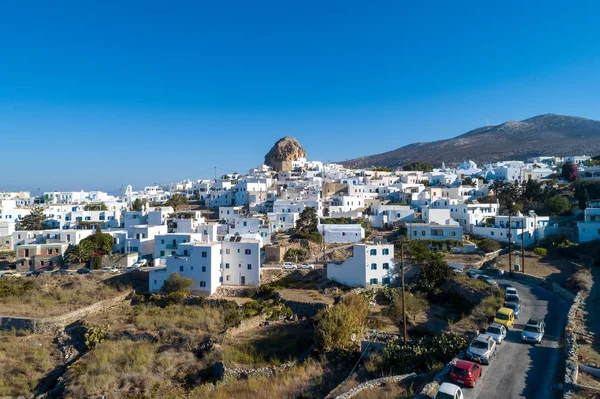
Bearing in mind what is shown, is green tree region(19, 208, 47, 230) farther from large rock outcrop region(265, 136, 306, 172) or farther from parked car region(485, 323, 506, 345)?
large rock outcrop region(265, 136, 306, 172)

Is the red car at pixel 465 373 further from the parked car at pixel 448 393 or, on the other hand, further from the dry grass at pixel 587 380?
the dry grass at pixel 587 380

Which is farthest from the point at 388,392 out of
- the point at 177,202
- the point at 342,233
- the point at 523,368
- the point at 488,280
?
the point at 177,202

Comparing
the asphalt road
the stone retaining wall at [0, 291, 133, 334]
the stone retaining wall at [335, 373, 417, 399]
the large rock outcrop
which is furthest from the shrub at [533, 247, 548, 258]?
the large rock outcrop

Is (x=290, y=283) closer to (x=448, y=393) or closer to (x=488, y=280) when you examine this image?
(x=488, y=280)

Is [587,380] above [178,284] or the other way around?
above

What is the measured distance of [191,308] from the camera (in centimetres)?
2780

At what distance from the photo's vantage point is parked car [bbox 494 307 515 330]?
16750 mm

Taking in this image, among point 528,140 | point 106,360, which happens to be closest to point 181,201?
point 106,360

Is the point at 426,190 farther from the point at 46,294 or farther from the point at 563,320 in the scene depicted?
the point at 46,294

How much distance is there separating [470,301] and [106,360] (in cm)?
2108

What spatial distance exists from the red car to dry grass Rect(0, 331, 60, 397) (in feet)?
66.5

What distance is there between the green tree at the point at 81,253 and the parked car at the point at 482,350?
33874mm

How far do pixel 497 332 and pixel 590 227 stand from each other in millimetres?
28177

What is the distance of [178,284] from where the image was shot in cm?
2934
